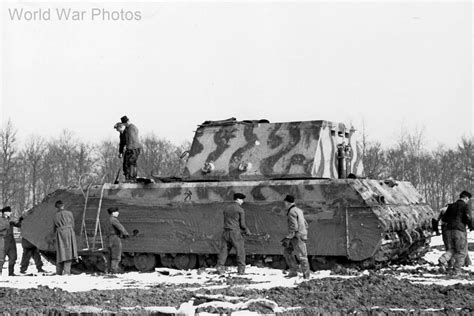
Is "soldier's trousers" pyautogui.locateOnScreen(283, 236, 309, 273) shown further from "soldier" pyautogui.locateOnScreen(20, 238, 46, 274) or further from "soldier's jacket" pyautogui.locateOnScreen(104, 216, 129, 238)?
"soldier" pyautogui.locateOnScreen(20, 238, 46, 274)

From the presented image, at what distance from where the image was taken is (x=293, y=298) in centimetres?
1016

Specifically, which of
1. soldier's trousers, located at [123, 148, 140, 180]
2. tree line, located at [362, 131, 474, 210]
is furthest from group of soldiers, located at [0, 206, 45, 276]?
tree line, located at [362, 131, 474, 210]

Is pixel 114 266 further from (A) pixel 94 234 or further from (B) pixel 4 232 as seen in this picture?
(B) pixel 4 232

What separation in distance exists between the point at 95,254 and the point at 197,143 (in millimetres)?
3442

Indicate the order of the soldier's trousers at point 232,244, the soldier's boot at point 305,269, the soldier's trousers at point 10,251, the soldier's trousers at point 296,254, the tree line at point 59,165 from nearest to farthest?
the soldier's boot at point 305,269 < the soldier's trousers at point 296,254 < the soldier's trousers at point 232,244 < the soldier's trousers at point 10,251 < the tree line at point 59,165

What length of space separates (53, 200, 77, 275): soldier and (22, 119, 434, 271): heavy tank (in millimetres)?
805

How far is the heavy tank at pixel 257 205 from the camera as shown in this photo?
15047 mm

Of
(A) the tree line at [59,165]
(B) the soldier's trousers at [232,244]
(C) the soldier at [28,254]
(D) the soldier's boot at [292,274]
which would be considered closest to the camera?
(D) the soldier's boot at [292,274]

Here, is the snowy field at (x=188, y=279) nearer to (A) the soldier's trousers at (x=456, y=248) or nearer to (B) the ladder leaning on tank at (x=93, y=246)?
(A) the soldier's trousers at (x=456, y=248)

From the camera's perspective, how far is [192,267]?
16391 mm

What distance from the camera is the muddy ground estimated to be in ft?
29.9

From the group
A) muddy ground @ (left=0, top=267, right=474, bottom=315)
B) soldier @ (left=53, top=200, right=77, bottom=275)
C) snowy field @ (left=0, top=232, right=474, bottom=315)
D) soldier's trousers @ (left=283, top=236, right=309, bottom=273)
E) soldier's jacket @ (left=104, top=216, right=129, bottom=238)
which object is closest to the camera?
muddy ground @ (left=0, top=267, right=474, bottom=315)

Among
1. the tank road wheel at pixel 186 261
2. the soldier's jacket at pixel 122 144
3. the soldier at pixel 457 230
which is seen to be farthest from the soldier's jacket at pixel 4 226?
the soldier at pixel 457 230

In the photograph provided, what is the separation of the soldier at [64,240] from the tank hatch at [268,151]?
2.88m
